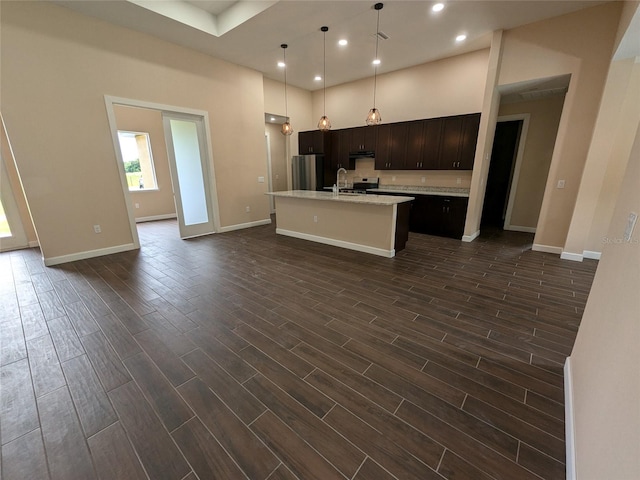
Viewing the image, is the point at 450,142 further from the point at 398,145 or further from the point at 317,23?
the point at 317,23

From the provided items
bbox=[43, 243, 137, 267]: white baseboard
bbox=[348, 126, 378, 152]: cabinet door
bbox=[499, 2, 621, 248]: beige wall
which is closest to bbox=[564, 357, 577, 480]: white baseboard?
bbox=[499, 2, 621, 248]: beige wall

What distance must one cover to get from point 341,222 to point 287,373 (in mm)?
3006

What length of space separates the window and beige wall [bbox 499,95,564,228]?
28.3ft

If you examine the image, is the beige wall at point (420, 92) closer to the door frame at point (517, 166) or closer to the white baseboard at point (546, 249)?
the door frame at point (517, 166)

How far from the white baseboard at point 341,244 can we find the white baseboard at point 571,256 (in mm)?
2574

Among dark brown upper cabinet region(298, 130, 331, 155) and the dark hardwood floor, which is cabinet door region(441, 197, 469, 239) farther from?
dark brown upper cabinet region(298, 130, 331, 155)

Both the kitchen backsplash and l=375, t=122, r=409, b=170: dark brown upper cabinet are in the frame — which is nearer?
the kitchen backsplash

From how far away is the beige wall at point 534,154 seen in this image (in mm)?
5102

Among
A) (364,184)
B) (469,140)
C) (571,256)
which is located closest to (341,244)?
(364,184)

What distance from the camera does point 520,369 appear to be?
1.79 meters

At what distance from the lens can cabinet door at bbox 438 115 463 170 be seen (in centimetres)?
493

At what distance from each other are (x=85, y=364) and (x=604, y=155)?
20.1 ft

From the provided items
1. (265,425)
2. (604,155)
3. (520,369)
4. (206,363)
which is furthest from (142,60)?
(604,155)

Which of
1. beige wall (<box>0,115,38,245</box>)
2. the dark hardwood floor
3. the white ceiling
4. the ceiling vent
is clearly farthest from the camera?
the ceiling vent
